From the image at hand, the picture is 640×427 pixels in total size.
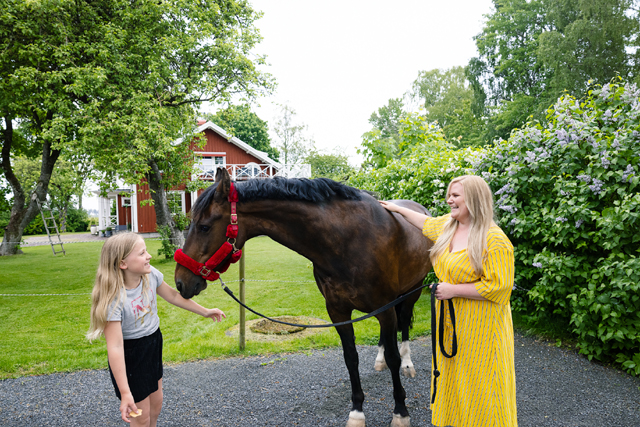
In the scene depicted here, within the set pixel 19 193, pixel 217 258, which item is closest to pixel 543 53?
pixel 217 258

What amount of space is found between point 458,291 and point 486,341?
1.01 ft

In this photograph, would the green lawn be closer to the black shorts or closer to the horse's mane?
the black shorts

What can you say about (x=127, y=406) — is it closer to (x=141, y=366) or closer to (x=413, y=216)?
(x=141, y=366)

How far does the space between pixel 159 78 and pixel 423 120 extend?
8.02 m

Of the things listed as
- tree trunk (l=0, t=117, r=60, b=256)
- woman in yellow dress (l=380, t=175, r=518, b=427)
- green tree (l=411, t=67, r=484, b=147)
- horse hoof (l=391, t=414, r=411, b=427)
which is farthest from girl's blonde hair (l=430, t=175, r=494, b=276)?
green tree (l=411, t=67, r=484, b=147)

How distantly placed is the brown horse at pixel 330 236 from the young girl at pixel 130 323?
35cm

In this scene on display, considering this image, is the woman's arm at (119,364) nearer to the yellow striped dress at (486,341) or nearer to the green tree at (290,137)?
the yellow striped dress at (486,341)

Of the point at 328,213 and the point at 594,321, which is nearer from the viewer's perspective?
the point at 328,213

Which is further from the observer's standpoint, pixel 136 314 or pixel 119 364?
pixel 136 314

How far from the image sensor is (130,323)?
1.92m

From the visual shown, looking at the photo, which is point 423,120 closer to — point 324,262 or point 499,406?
point 324,262

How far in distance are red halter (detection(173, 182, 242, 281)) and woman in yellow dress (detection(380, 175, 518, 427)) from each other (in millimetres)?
1309

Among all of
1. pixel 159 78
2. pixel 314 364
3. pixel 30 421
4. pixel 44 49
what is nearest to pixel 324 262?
pixel 314 364

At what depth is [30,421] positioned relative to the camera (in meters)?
3.01
